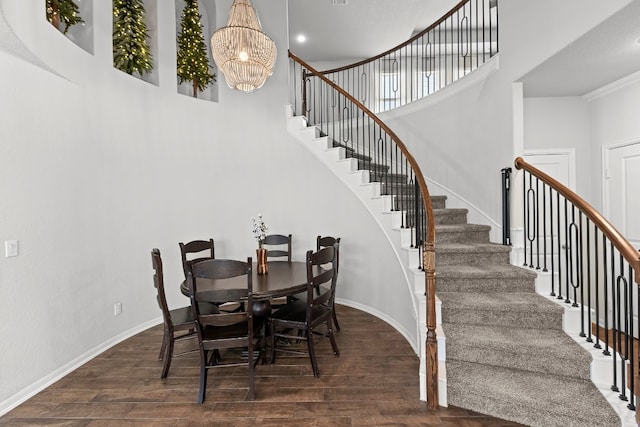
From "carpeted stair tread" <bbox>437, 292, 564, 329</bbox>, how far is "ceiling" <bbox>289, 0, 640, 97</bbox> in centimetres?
219

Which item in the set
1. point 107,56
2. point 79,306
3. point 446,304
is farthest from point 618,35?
point 79,306

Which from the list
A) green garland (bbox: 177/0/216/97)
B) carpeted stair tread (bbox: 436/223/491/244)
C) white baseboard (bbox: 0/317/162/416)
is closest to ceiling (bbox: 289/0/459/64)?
green garland (bbox: 177/0/216/97)

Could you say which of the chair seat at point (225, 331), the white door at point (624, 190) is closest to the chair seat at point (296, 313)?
the chair seat at point (225, 331)

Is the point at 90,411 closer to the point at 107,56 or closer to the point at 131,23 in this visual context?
the point at 107,56

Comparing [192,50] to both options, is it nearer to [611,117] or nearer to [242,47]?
[242,47]

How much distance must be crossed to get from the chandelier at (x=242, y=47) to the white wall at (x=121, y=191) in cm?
122

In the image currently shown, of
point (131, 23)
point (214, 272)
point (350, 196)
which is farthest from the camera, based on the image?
point (350, 196)

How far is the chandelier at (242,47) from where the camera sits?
3.31 m

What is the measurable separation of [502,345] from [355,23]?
223 inches

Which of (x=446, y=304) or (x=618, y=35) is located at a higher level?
(x=618, y=35)

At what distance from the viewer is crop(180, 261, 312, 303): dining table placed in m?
2.60

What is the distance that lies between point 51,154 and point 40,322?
1391 mm

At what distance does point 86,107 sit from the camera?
3.28 meters

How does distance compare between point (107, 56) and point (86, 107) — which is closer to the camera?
point (86, 107)
